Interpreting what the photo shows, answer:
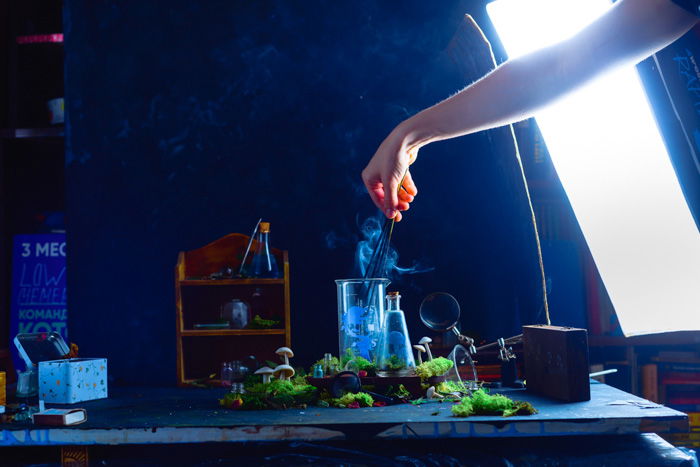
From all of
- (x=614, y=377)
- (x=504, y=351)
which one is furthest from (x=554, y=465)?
(x=614, y=377)

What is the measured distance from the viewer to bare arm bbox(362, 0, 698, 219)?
2.27 ft

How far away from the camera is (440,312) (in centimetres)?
245

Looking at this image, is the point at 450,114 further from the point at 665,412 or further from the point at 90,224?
the point at 90,224

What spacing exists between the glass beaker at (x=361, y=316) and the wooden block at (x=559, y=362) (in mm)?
544

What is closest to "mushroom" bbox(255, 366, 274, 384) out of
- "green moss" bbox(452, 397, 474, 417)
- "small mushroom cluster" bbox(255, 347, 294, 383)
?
"small mushroom cluster" bbox(255, 347, 294, 383)

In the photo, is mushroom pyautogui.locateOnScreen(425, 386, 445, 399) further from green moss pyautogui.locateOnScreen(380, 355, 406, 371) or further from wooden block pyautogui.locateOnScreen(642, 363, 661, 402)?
wooden block pyautogui.locateOnScreen(642, 363, 661, 402)

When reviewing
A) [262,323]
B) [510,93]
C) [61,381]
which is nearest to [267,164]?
[262,323]

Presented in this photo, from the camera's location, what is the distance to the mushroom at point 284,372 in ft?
7.25

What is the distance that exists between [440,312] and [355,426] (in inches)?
33.7

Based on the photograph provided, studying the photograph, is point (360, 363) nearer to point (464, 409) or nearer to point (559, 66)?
point (464, 409)

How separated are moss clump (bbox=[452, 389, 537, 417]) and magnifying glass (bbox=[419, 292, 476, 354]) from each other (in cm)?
63

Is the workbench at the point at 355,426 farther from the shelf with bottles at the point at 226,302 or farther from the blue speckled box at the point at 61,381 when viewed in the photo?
the shelf with bottles at the point at 226,302

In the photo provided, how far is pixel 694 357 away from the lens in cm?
295

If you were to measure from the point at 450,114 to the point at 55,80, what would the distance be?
3237mm
